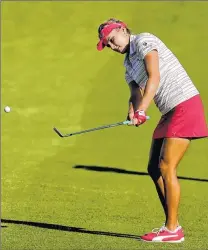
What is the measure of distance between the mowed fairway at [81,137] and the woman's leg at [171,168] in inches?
15.8

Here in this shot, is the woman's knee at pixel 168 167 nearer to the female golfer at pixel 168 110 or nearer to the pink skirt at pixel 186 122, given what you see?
the female golfer at pixel 168 110

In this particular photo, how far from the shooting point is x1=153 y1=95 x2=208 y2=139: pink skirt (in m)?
8.77

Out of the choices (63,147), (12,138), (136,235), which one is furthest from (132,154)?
(136,235)

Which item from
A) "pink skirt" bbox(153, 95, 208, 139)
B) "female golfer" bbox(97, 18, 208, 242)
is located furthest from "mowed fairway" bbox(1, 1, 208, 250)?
"pink skirt" bbox(153, 95, 208, 139)

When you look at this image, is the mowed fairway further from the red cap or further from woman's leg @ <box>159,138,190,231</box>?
the red cap

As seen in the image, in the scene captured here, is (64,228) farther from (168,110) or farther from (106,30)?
(106,30)

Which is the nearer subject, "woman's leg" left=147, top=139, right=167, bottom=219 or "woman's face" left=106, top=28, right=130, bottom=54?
"woman's face" left=106, top=28, right=130, bottom=54

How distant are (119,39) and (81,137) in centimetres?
618

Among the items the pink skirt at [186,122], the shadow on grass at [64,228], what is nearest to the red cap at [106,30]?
the pink skirt at [186,122]

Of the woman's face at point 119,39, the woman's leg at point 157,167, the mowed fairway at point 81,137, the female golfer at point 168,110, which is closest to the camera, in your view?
the female golfer at point 168,110

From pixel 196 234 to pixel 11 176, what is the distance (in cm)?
388

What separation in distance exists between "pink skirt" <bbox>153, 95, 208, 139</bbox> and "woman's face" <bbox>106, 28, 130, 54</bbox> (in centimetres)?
77

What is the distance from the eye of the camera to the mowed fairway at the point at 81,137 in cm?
959

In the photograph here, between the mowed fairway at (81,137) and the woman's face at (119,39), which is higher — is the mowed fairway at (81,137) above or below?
below
